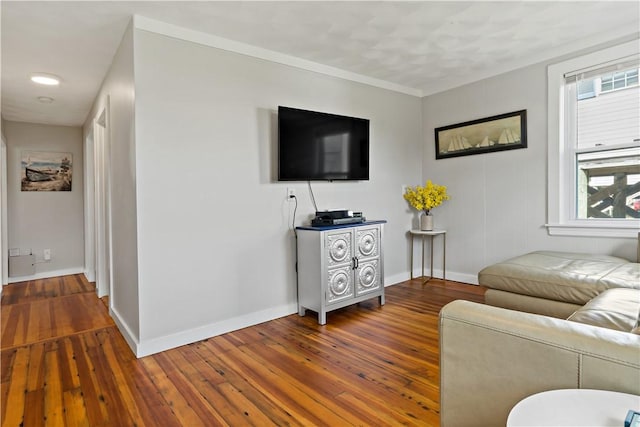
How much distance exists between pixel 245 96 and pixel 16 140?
4.13m

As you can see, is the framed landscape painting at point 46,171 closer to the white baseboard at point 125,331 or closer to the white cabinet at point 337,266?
the white baseboard at point 125,331

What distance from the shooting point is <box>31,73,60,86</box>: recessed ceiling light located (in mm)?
3475

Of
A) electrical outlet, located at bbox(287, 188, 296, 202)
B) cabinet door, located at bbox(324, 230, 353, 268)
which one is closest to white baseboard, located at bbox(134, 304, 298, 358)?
cabinet door, located at bbox(324, 230, 353, 268)

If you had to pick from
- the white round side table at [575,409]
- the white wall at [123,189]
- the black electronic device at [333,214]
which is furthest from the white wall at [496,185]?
the white wall at [123,189]

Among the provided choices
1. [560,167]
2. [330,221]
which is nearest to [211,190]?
[330,221]

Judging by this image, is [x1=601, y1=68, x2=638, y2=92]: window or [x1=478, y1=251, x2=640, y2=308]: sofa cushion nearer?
[x1=478, y1=251, x2=640, y2=308]: sofa cushion

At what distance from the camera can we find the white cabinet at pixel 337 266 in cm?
305

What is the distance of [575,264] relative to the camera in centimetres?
275

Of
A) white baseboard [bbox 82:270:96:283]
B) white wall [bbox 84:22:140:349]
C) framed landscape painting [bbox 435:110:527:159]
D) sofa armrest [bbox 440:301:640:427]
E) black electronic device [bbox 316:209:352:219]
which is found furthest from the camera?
white baseboard [bbox 82:270:96:283]

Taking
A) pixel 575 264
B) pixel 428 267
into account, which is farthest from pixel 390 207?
pixel 575 264

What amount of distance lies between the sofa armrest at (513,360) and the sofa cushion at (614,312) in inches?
16.8

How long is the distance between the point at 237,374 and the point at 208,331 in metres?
0.71

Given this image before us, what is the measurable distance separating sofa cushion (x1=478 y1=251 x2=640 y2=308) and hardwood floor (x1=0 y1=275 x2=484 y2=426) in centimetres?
69

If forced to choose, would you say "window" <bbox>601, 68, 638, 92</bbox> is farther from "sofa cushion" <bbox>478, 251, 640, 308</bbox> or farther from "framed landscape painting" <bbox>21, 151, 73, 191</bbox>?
"framed landscape painting" <bbox>21, 151, 73, 191</bbox>
